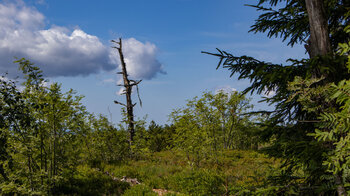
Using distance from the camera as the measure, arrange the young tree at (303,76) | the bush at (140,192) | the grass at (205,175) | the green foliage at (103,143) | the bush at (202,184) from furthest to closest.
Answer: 1. the green foliage at (103,143)
2. the bush at (140,192)
3. the bush at (202,184)
4. the grass at (205,175)
5. the young tree at (303,76)

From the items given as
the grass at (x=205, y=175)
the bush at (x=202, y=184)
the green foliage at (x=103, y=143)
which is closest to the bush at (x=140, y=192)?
the grass at (x=205, y=175)

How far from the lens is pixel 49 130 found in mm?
7098

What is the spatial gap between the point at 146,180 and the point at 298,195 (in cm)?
658

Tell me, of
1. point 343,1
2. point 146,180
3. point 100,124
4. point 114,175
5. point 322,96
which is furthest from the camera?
point 100,124

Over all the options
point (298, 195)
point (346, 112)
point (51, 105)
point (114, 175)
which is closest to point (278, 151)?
point (298, 195)

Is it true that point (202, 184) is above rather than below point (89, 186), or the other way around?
above

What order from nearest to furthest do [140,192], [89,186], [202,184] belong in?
[202,184] → [140,192] → [89,186]

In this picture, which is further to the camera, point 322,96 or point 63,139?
point 63,139

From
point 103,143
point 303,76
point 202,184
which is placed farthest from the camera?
point 103,143

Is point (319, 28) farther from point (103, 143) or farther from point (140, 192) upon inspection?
point (103, 143)

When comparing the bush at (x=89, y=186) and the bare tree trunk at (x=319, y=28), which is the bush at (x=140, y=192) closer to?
the bush at (x=89, y=186)

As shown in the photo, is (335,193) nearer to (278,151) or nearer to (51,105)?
(278,151)

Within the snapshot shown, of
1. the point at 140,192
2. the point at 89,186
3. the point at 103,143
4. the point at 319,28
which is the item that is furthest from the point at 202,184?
the point at 103,143

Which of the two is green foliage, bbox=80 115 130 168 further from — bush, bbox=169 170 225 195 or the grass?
bush, bbox=169 170 225 195
